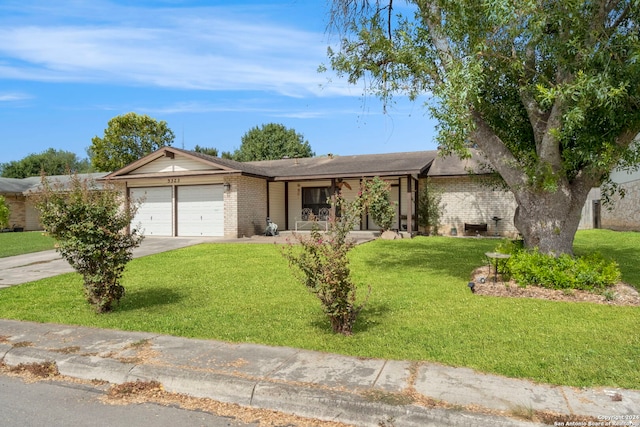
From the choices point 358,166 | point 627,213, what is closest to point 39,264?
point 358,166

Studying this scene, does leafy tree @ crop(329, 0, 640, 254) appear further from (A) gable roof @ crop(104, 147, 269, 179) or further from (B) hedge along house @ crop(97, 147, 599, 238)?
(A) gable roof @ crop(104, 147, 269, 179)

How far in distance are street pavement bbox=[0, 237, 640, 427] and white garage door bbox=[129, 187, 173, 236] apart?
14.3m

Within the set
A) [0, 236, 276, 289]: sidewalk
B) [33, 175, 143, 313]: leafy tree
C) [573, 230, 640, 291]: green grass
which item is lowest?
[0, 236, 276, 289]: sidewalk

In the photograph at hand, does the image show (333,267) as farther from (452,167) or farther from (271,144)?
(271,144)

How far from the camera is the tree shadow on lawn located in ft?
22.6

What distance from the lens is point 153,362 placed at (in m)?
4.38

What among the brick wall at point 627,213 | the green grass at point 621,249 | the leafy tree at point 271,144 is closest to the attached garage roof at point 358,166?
the green grass at point 621,249

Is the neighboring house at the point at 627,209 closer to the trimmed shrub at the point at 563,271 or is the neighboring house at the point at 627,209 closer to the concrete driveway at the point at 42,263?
the concrete driveway at the point at 42,263

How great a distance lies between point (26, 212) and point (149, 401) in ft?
98.5

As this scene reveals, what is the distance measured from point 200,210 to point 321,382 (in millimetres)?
15609

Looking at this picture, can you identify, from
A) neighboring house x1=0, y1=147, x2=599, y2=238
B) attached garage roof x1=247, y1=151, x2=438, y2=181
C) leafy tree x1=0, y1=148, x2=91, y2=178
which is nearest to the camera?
attached garage roof x1=247, y1=151, x2=438, y2=181

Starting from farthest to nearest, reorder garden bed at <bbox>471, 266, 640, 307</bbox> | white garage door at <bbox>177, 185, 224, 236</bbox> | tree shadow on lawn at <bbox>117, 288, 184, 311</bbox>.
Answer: white garage door at <bbox>177, 185, 224, 236</bbox> < tree shadow on lawn at <bbox>117, 288, 184, 311</bbox> < garden bed at <bbox>471, 266, 640, 307</bbox>

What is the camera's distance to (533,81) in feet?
25.3

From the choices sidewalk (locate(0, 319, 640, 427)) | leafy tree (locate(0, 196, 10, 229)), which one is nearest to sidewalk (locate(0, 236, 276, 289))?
sidewalk (locate(0, 319, 640, 427))
